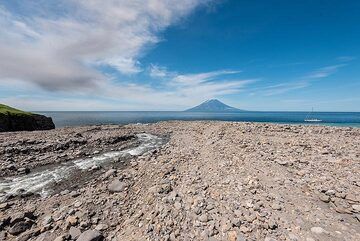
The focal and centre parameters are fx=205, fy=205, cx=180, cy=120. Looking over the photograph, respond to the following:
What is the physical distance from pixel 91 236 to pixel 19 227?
3.74 meters

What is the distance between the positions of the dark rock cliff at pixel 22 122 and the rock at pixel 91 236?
172 feet

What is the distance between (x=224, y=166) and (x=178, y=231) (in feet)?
23.3

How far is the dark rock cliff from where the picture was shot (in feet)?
158

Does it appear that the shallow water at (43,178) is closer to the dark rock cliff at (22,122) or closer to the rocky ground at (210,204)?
the rocky ground at (210,204)

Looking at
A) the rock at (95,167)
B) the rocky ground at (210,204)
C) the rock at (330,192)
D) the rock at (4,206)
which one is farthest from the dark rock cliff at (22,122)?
the rock at (330,192)

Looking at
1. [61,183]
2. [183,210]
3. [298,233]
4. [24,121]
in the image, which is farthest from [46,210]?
[24,121]

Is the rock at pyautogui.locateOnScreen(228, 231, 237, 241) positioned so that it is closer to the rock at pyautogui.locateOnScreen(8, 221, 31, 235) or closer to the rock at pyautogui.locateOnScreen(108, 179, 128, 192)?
the rock at pyautogui.locateOnScreen(108, 179, 128, 192)

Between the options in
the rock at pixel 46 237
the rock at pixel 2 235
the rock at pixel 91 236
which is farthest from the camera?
the rock at pixel 2 235

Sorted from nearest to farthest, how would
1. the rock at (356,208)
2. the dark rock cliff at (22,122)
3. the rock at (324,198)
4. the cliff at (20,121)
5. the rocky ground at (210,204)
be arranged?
1. the rocky ground at (210,204)
2. the rock at (356,208)
3. the rock at (324,198)
4. the dark rock cliff at (22,122)
5. the cliff at (20,121)

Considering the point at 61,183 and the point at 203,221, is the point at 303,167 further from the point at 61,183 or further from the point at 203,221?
the point at 61,183

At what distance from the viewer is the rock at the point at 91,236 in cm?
804

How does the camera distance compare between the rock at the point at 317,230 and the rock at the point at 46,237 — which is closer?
the rock at the point at 317,230

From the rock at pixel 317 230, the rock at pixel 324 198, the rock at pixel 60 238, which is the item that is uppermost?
the rock at pixel 324 198

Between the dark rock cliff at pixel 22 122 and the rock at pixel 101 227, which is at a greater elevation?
the dark rock cliff at pixel 22 122
